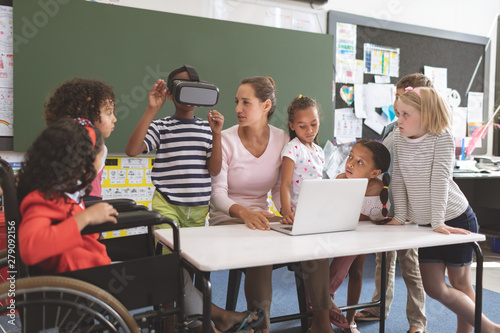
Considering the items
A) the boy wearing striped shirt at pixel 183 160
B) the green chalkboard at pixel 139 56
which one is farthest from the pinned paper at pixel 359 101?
the boy wearing striped shirt at pixel 183 160

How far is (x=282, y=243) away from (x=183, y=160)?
0.59 m

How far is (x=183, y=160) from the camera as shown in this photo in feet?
5.56

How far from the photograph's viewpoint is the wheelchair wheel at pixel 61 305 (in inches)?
36.4

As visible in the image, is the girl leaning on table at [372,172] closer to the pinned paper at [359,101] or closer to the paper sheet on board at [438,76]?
the pinned paper at [359,101]

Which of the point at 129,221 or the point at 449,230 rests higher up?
the point at 129,221

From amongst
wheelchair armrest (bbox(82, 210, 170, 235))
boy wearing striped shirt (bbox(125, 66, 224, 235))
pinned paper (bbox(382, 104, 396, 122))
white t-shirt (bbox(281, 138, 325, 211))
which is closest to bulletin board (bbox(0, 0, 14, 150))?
boy wearing striped shirt (bbox(125, 66, 224, 235))

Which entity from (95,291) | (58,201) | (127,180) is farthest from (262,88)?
(127,180)

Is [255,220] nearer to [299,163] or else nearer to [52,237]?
[299,163]

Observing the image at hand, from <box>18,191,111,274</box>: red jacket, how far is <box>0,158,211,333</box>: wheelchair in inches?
1.4

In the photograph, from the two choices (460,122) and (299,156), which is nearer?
(299,156)

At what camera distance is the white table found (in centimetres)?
115

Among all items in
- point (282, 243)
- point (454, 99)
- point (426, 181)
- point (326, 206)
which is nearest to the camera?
point (282, 243)

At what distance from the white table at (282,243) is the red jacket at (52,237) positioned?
0.29 m

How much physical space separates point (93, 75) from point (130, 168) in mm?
674
